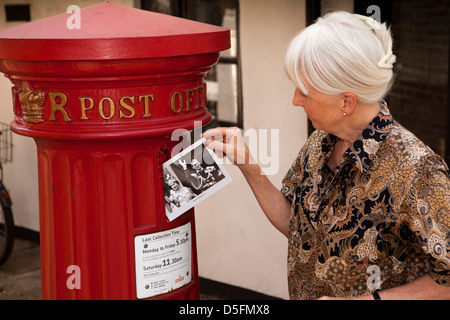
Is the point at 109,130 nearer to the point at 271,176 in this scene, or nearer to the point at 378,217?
the point at 378,217

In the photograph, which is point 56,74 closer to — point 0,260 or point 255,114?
point 255,114

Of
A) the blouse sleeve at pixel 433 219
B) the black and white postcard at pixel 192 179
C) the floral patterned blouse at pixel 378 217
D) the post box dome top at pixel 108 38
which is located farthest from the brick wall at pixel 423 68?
the post box dome top at pixel 108 38

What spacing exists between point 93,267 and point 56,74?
596 mm

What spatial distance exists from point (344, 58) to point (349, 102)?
15cm

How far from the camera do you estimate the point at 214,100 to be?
4.39 m

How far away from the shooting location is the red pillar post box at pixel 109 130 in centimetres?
164

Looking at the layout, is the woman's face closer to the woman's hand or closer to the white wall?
the woman's hand

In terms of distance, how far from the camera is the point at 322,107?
1.85m

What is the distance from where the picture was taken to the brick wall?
19.7 feet

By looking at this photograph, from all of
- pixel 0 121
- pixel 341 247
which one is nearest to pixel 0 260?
pixel 0 121

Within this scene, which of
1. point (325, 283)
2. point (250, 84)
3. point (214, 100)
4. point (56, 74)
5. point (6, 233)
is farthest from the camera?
point (6, 233)

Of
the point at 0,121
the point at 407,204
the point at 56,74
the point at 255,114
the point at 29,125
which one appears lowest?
the point at 0,121

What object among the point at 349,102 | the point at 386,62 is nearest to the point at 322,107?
the point at 349,102

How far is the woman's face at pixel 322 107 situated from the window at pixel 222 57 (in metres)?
2.23
